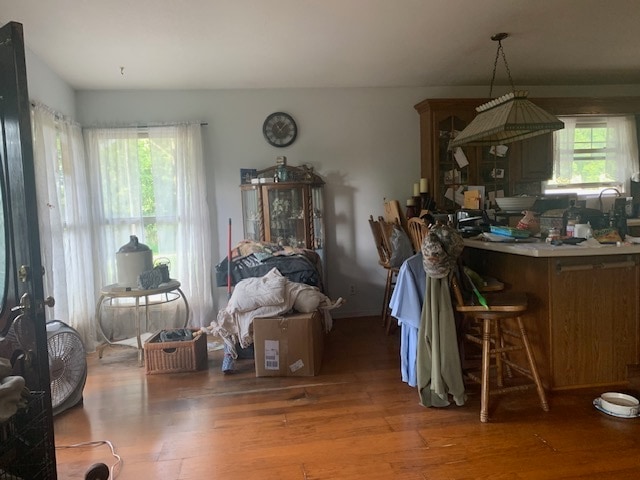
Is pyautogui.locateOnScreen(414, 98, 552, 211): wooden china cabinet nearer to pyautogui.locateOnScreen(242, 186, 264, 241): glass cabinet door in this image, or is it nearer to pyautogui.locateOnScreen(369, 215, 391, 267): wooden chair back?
pyautogui.locateOnScreen(369, 215, 391, 267): wooden chair back

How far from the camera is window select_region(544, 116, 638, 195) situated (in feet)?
15.4

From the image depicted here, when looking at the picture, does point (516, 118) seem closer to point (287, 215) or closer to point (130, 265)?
point (287, 215)

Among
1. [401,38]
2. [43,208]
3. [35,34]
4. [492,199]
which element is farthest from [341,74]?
[43,208]

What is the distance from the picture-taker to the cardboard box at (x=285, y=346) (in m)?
2.90

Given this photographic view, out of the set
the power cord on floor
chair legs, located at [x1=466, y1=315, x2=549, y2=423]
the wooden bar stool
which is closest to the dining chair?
chair legs, located at [x1=466, y1=315, x2=549, y2=423]

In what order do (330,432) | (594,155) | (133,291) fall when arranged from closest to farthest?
(330,432)
(133,291)
(594,155)

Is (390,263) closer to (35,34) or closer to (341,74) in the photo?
(341,74)

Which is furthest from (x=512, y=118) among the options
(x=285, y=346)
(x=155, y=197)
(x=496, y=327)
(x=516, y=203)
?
(x=155, y=197)

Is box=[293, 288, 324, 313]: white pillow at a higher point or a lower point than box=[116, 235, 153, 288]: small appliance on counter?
lower

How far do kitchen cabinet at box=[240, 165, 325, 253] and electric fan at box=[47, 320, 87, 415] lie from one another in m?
1.78

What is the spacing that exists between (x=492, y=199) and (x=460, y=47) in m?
1.58

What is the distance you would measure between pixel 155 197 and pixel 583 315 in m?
3.49

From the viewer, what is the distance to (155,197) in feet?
13.5

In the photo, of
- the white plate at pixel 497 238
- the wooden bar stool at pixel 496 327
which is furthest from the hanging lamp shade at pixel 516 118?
the wooden bar stool at pixel 496 327
